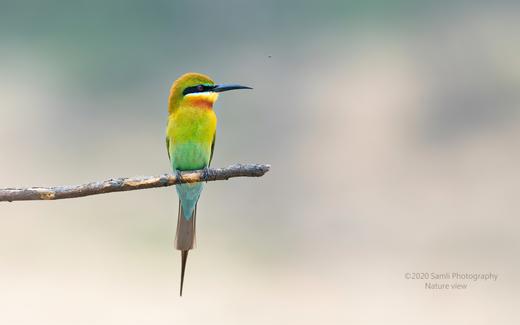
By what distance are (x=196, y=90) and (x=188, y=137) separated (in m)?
0.19

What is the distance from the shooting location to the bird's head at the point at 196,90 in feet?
5.26

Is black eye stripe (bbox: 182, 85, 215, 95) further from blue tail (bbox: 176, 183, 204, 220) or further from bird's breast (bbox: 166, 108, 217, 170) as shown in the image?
blue tail (bbox: 176, 183, 204, 220)

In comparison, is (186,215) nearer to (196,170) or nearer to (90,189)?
(196,170)

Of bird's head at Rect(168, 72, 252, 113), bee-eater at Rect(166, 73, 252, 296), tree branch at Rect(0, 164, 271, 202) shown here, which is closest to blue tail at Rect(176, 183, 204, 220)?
bee-eater at Rect(166, 73, 252, 296)

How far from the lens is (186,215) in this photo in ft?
5.89

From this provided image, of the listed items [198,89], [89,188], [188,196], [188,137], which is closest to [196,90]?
[198,89]

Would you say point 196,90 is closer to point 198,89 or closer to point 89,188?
point 198,89

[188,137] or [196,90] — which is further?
[188,137]

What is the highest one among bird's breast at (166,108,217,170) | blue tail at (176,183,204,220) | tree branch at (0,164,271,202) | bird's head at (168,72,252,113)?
bird's head at (168,72,252,113)

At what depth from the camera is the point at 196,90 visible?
1619mm

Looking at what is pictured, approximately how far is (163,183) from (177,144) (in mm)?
467

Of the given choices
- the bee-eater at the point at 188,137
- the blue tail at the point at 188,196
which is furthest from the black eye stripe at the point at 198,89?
the blue tail at the point at 188,196

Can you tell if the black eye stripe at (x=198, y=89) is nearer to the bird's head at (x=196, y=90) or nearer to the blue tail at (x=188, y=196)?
the bird's head at (x=196, y=90)

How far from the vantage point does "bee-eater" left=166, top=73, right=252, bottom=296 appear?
5.39 feet
